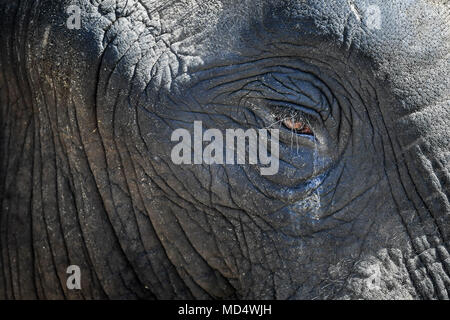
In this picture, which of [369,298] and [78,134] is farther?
[78,134]

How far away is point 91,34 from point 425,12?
1271 millimetres

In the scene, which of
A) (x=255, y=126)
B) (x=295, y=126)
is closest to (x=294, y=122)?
(x=295, y=126)

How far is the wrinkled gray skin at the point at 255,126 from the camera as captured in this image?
2848 mm

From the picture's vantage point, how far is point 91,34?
296cm

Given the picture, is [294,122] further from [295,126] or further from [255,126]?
[255,126]

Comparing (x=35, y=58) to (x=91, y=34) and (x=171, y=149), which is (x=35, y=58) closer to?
(x=91, y=34)

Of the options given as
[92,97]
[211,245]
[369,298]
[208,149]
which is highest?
[92,97]

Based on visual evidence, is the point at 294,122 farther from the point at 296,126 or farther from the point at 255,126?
the point at 255,126

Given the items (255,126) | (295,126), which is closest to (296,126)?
(295,126)

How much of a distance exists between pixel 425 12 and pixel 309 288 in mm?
1123

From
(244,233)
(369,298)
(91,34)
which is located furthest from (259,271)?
(91,34)

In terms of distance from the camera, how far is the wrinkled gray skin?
2.85 meters

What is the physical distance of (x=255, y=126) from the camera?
2893 millimetres

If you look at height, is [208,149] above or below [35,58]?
below
